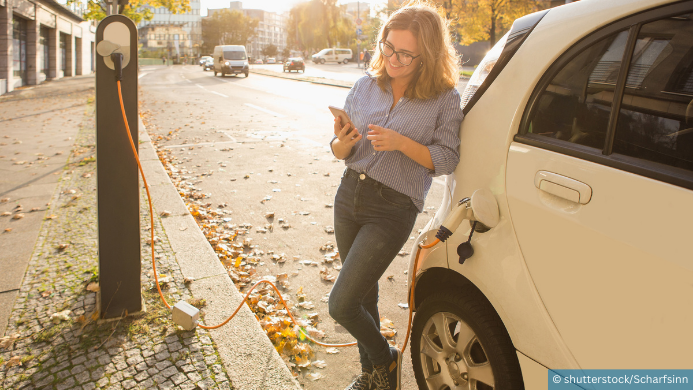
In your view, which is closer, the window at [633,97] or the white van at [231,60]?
the window at [633,97]

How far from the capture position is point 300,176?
7816 mm

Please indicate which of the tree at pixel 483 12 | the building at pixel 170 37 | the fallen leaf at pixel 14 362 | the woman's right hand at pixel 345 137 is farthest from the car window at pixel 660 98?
the building at pixel 170 37

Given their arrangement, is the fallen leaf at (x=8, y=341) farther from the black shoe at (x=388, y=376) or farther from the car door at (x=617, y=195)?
the car door at (x=617, y=195)

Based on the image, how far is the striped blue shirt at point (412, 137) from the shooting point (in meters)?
2.16

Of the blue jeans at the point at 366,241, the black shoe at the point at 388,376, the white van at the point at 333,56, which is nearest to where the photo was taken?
the blue jeans at the point at 366,241

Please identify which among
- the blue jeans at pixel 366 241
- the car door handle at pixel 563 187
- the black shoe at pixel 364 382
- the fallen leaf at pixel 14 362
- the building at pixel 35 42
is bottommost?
the fallen leaf at pixel 14 362

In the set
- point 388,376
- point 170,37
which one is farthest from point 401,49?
point 170,37

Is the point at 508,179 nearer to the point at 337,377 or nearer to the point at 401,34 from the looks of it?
the point at 401,34

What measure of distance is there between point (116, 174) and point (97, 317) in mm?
976

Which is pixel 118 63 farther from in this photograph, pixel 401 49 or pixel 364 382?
pixel 364 382

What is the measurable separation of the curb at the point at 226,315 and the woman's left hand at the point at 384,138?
1442mm

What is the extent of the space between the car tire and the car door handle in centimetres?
Answer: 56

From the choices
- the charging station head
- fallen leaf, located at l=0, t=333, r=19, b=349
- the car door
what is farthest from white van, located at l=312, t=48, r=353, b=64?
the car door

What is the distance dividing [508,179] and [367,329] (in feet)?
3.36
